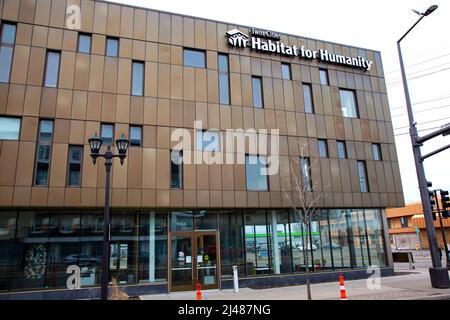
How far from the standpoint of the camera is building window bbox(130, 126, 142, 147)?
58.9ft

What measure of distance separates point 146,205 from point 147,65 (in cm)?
762

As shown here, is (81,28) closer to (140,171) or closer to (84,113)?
(84,113)

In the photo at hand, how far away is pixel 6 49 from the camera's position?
1694 centimetres

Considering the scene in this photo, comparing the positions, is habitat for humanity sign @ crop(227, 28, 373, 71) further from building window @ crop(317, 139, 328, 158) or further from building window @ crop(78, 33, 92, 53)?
building window @ crop(78, 33, 92, 53)

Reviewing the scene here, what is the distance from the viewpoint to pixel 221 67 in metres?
20.8

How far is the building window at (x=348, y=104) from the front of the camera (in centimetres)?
2338

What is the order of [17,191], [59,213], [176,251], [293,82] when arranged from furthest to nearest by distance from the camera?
[293,82], [176,251], [59,213], [17,191]

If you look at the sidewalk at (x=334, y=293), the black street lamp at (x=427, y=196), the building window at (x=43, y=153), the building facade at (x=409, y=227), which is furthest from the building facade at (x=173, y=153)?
the building facade at (x=409, y=227)

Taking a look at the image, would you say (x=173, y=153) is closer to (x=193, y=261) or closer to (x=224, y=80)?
(x=224, y=80)

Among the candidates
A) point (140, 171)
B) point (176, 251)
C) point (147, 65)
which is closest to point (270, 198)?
A: point (176, 251)

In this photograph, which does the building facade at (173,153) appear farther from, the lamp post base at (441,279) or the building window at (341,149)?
the lamp post base at (441,279)

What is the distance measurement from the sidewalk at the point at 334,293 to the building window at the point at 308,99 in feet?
34.8

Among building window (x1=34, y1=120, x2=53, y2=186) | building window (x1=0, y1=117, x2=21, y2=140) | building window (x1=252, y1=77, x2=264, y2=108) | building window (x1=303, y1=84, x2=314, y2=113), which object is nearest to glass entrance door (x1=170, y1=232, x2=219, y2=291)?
building window (x1=34, y1=120, x2=53, y2=186)

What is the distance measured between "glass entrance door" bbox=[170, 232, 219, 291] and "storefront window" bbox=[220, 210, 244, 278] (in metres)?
0.53
